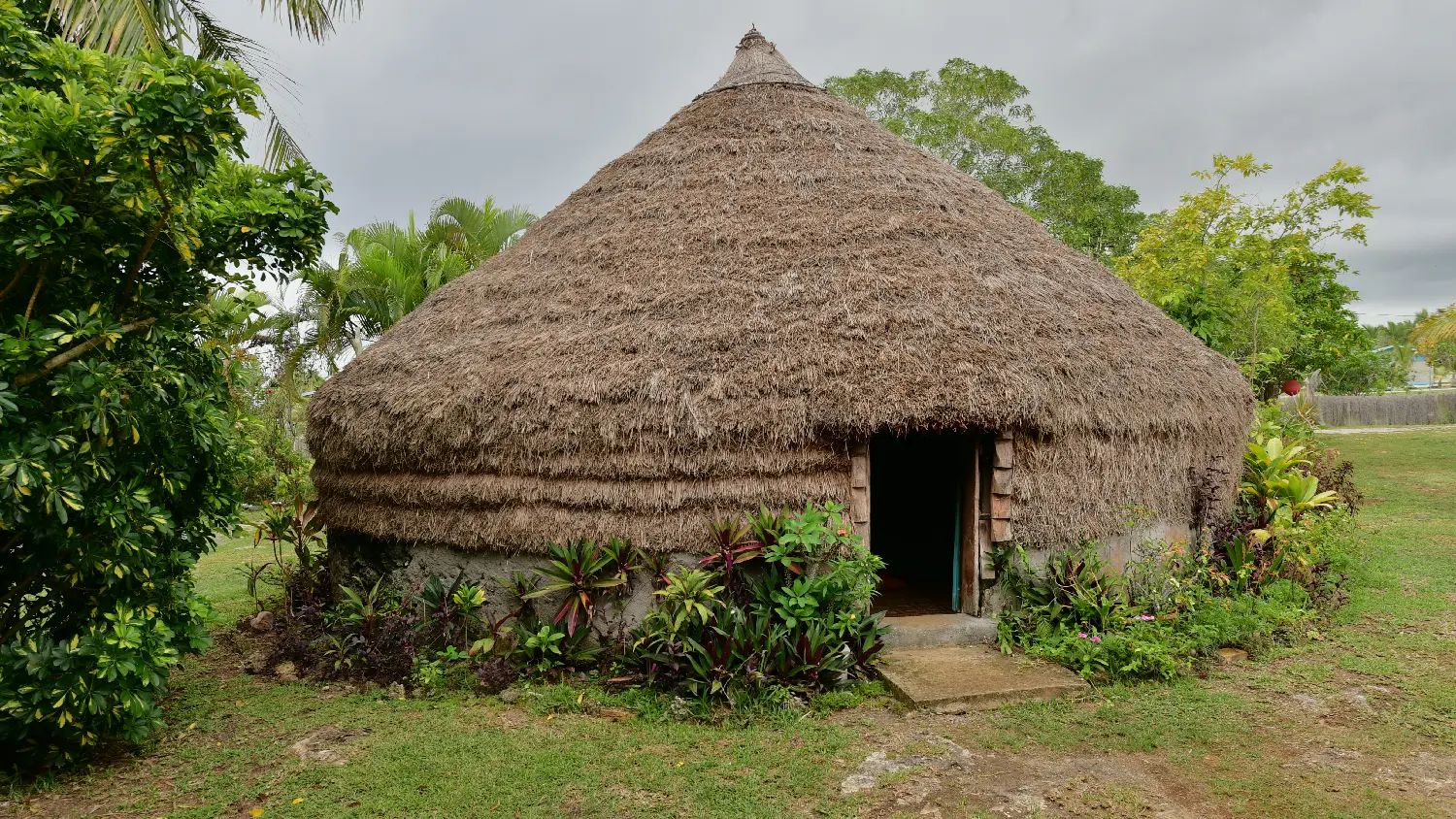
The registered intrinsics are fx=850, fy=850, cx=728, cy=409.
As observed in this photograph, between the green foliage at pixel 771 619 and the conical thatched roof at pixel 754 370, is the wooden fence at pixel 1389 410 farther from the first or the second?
the green foliage at pixel 771 619

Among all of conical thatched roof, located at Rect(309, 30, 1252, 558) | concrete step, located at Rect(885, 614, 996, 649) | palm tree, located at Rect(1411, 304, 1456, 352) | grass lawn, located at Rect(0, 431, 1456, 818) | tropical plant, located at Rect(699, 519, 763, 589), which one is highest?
palm tree, located at Rect(1411, 304, 1456, 352)

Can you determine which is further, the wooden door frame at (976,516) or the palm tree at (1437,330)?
the palm tree at (1437,330)

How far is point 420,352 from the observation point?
25.3 feet

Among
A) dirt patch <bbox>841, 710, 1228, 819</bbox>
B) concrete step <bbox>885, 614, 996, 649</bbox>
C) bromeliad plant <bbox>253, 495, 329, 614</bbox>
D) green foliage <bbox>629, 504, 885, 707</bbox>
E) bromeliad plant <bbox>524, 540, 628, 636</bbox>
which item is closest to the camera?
dirt patch <bbox>841, 710, 1228, 819</bbox>

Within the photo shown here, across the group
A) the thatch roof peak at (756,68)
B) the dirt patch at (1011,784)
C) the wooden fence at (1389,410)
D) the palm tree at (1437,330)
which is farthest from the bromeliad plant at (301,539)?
the wooden fence at (1389,410)

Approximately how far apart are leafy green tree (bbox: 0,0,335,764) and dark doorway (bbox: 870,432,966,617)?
20.6 feet

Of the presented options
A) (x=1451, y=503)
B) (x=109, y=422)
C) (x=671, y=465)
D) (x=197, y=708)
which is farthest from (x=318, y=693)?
(x=1451, y=503)

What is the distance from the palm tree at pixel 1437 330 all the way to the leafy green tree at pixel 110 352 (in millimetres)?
23955

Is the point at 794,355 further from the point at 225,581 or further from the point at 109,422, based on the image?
the point at 225,581

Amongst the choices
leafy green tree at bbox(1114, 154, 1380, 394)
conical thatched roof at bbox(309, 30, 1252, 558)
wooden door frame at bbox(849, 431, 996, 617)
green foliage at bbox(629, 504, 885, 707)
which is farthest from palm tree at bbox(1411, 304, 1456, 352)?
green foliage at bbox(629, 504, 885, 707)

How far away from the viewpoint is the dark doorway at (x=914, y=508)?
31.1 ft

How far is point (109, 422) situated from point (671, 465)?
3.42m

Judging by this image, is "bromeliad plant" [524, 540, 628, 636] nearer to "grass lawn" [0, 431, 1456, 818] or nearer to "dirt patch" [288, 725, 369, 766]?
"grass lawn" [0, 431, 1456, 818]

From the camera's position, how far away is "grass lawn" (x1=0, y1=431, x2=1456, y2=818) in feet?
14.8
